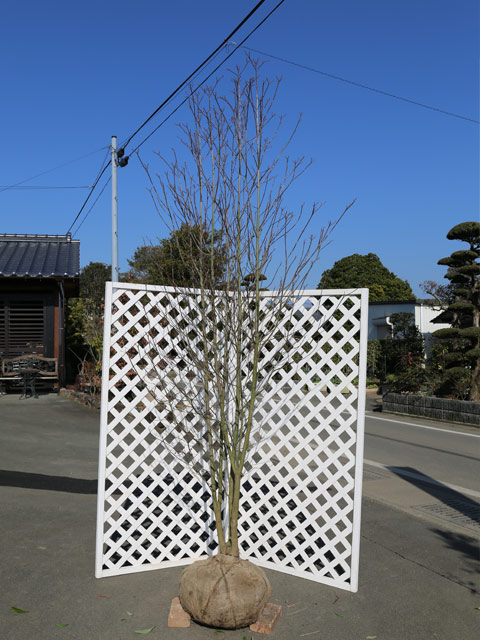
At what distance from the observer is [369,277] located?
48.0 m

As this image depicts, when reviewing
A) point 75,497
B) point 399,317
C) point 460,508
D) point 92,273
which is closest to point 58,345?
point 75,497

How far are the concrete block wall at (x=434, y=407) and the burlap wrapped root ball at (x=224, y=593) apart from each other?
37.8ft

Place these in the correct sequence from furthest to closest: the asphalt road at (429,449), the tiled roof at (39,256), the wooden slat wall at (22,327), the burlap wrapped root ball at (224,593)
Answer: the wooden slat wall at (22,327)
the tiled roof at (39,256)
the asphalt road at (429,449)
the burlap wrapped root ball at (224,593)

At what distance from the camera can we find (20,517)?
5.36 metres

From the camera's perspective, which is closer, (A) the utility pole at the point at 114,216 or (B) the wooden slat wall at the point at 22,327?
(A) the utility pole at the point at 114,216

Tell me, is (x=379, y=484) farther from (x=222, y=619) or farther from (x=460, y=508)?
(x=222, y=619)

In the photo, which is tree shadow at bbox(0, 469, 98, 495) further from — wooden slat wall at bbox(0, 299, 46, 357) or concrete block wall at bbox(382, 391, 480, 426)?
concrete block wall at bbox(382, 391, 480, 426)

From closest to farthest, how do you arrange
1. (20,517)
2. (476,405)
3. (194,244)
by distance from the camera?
(194,244), (20,517), (476,405)

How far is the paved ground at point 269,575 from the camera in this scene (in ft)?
11.2

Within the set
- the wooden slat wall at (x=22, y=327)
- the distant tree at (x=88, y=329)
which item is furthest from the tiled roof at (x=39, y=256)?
the distant tree at (x=88, y=329)

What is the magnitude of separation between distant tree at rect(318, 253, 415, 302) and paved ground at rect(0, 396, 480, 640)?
136 ft

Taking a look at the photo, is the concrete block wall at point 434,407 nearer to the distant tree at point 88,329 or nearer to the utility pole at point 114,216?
the distant tree at point 88,329

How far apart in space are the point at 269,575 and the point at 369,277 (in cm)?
4537

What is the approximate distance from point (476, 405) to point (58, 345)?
11.6 meters
